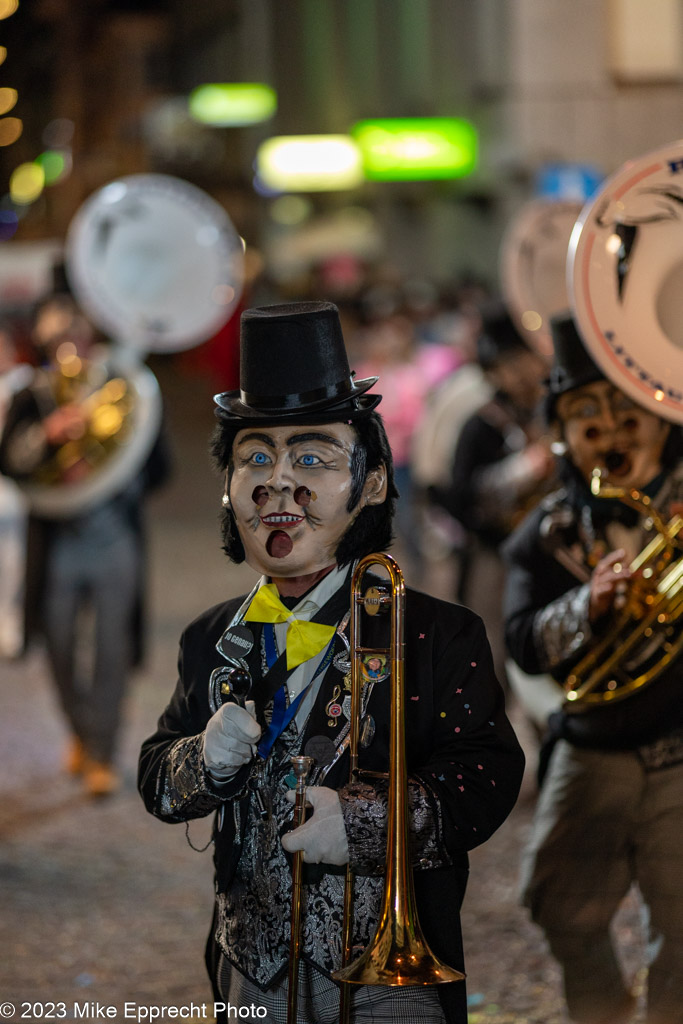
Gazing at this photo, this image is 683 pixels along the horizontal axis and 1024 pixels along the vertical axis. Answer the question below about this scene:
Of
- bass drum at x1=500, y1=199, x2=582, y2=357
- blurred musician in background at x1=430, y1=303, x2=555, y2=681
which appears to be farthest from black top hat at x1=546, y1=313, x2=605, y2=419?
blurred musician in background at x1=430, y1=303, x2=555, y2=681

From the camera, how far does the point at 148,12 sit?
8203 mm

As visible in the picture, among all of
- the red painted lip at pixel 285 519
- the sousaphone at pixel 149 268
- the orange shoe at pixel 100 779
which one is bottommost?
the orange shoe at pixel 100 779

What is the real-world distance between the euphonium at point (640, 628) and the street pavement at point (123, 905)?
1031 mm

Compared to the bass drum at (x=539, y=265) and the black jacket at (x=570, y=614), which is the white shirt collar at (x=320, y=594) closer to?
the black jacket at (x=570, y=614)

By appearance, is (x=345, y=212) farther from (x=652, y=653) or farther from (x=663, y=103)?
(x=652, y=653)

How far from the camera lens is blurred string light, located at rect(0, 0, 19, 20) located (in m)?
5.64

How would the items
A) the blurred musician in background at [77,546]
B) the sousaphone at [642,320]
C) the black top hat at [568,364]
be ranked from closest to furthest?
the sousaphone at [642,320] → the black top hat at [568,364] → the blurred musician in background at [77,546]

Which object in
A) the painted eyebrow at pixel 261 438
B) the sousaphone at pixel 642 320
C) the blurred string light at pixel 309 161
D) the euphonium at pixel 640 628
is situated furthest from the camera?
the blurred string light at pixel 309 161

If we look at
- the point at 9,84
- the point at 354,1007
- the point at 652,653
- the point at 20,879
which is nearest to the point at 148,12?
the point at 9,84

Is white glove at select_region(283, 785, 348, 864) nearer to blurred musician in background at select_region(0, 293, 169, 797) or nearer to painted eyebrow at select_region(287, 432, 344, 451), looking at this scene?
painted eyebrow at select_region(287, 432, 344, 451)

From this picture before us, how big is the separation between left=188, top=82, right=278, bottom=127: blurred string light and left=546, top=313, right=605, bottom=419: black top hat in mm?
6821

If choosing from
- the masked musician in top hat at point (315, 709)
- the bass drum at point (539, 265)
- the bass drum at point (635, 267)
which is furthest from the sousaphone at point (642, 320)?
the bass drum at point (539, 265)

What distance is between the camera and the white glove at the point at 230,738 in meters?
2.38

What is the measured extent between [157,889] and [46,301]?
2899mm
